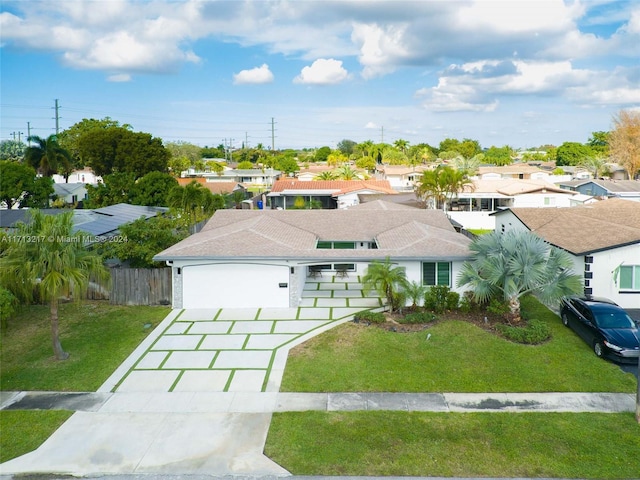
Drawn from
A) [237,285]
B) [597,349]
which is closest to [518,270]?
[597,349]

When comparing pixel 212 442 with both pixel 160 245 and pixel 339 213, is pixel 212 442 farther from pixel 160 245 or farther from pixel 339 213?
pixel 339 213

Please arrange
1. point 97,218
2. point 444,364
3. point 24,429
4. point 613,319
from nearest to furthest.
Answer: point 24,429
point 444,364
point 613,319
point 97,218

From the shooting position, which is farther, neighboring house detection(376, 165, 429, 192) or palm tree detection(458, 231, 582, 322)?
neighboring house detection(376, 165, 429, 192)

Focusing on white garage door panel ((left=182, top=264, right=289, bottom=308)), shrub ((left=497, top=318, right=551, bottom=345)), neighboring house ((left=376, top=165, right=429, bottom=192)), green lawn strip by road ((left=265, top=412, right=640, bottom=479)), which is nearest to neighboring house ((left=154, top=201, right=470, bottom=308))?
white garage door panel ((left=182, top=264, right=289, bottom=308))

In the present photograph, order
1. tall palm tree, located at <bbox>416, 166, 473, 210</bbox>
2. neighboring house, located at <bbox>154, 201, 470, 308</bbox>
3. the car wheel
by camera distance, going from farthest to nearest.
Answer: tall palm tree, located at <bbox>416, 166, 473, 210</bbox> < neighboring house, located at <bbox>154, 201, 470, 308</bbox> < the car wheel

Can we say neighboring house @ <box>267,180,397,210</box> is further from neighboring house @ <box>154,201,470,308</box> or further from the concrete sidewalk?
the concrete sidewalk

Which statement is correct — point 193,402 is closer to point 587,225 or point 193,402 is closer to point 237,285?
point 237,285

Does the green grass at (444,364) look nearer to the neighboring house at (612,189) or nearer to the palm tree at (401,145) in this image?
the neighboring house at (612,189)
